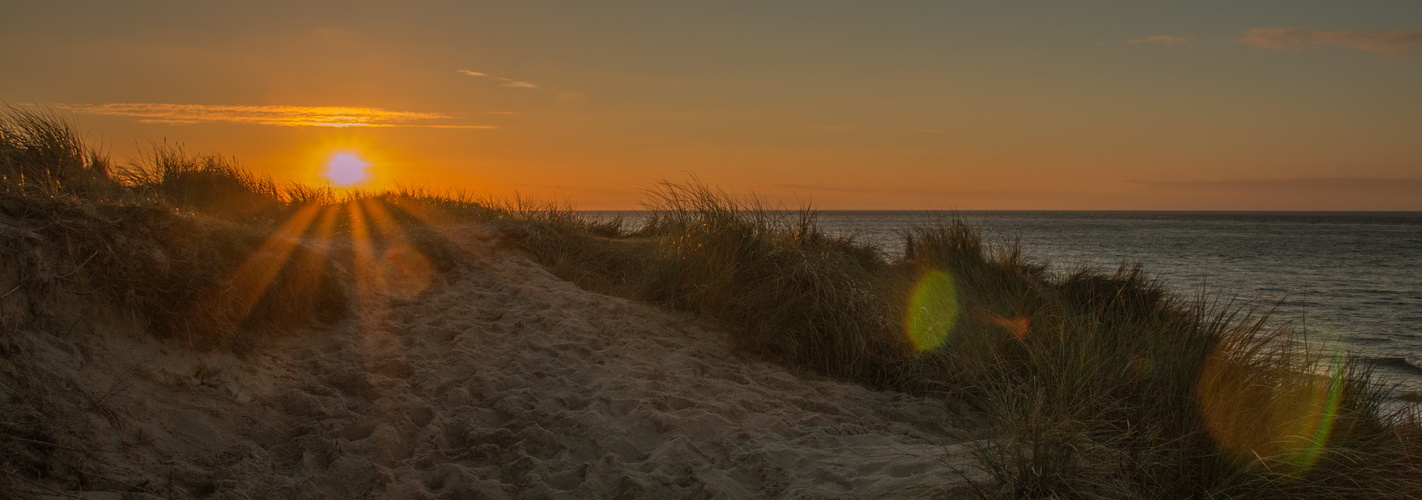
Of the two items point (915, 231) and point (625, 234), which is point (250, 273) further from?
point (915, 231)

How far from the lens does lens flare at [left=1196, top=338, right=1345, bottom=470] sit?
3.34 metres

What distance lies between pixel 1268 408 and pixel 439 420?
13.7 feet

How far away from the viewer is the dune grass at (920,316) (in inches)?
128

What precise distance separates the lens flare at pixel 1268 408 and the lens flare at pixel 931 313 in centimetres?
181

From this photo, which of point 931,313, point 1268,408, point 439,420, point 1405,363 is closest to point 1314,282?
point 1405,363

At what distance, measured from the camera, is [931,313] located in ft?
20.0

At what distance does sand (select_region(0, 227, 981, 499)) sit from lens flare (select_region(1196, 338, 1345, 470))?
1.24m

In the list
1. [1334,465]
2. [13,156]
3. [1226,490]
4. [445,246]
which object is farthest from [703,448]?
[13,156]

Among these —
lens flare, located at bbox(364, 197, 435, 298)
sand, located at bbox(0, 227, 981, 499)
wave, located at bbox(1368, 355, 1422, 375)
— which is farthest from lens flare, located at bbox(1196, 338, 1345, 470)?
wave, located at bbox(1368, 355, 1422, 375)

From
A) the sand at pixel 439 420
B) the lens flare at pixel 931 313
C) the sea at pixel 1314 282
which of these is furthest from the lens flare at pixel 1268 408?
the lens flare at pixel 931 313

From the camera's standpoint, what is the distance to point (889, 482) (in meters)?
3.25

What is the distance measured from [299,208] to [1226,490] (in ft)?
29.1

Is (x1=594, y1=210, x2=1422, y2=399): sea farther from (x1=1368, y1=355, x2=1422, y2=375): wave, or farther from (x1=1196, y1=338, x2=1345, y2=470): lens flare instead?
(x1=1196, y1=338, x2=1345, y2=470): lens flare

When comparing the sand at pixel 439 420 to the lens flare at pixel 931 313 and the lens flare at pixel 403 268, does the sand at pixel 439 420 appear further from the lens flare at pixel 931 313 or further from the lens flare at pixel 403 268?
the lens flare at pixel 931 313
